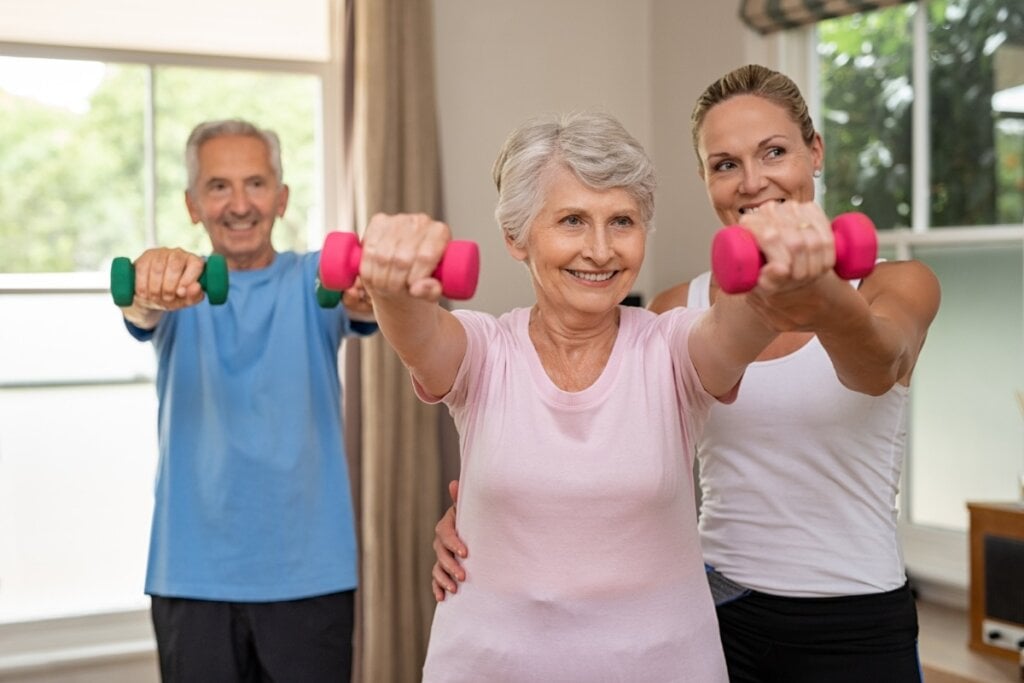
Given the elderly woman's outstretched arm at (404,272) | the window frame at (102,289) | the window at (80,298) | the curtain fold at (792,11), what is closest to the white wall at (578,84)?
the curtain fold at (792,11)

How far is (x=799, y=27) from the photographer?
3771 mm

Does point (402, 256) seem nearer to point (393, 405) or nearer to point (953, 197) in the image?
Answer: point (393, 405)

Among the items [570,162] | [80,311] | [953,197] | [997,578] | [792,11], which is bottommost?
[997,578]

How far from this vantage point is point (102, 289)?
3490mm

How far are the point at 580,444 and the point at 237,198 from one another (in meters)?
1.16

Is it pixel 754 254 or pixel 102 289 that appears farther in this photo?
pixel 102 289

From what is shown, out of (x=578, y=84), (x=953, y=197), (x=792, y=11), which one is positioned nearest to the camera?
(x=953, y=197)

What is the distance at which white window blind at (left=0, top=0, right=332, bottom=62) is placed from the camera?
3.39m

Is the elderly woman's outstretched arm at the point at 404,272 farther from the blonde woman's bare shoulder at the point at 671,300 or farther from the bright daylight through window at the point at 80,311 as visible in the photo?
the bright daylight through window at the point at 80,311

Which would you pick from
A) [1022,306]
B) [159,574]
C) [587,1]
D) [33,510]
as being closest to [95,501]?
[33,510]

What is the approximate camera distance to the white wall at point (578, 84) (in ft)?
13.0

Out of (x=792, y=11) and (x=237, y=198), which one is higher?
(x=792, y=11)

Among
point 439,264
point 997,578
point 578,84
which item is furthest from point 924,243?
point 439,264

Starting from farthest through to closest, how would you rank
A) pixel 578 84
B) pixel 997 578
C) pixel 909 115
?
pixel 578 84 → pixel 909 115 → pixel 997 578
